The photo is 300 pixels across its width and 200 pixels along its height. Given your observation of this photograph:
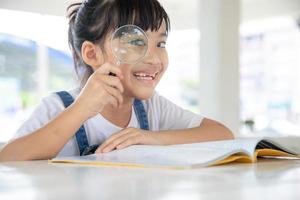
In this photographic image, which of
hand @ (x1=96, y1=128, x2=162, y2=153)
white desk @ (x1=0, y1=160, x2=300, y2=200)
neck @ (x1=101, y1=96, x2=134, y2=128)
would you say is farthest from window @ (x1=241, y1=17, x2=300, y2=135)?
white desk @ (x1=0, y1=160, x2=300, y2=200)

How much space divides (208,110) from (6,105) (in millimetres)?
2572

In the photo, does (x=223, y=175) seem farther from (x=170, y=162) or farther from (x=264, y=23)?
(x=264, y=23)

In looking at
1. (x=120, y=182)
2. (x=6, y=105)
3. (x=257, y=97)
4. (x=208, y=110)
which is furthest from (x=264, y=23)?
(x=120, y=182)

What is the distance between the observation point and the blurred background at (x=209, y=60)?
3.62 meters

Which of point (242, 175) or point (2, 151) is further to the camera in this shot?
point (2, 151)

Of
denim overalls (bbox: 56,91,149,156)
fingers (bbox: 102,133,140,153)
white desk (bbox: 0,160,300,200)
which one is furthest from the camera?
denim overalls (bbox: 56,91,149,156)

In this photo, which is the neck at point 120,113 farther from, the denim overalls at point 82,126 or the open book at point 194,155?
the open book at point 194,155

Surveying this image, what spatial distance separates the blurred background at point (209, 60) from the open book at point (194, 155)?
4.92ft

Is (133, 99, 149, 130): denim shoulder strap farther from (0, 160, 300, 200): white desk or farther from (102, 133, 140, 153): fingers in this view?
(0, 160, 300, 200): white desk

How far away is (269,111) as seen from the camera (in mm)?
6285

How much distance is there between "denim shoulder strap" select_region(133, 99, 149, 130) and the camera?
58.3 inches

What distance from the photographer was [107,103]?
3.89ft

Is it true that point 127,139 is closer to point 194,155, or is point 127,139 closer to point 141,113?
point 194,155

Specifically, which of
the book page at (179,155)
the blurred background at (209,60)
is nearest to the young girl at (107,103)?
the book page at (179,155)
